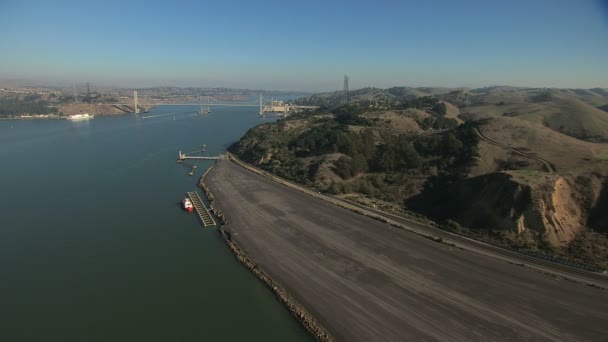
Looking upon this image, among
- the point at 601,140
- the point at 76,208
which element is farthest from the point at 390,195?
the point at 601,140

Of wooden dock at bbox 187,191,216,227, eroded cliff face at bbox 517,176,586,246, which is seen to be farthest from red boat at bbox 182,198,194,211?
eroded cliff face at bbox 517,176,586,246

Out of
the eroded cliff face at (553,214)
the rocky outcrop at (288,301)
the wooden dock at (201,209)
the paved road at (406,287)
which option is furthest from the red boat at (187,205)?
the eroded cliff face at (553,214)

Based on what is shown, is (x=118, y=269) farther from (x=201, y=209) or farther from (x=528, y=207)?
(x=528, y=207)

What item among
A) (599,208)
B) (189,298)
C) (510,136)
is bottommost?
(189,298)

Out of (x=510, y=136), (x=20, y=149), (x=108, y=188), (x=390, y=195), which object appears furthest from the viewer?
(x=20, y=149)

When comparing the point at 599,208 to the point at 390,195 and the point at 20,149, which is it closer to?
the point at 390,195

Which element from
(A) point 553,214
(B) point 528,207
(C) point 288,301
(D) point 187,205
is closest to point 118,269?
(D) point 187,205

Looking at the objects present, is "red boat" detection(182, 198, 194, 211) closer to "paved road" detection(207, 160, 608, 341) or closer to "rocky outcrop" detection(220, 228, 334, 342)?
"paved road" detection(207, 160, 608, 341)
